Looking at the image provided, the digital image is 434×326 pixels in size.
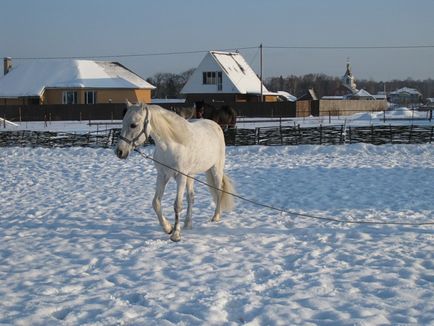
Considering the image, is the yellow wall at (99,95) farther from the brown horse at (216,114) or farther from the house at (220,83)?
the brown horse at (216,114)

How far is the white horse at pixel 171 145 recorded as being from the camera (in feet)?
23.0

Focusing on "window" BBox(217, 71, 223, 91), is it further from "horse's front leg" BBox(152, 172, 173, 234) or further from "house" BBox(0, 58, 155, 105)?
Answer: "horse's front leg" BBox(152, 172, 173, 234)

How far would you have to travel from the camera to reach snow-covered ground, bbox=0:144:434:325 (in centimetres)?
469

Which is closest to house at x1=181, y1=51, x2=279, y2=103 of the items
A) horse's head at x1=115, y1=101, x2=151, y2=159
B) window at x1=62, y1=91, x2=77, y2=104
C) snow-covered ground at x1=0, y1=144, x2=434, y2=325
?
window at x1=62, y1=91, x2=77, y2=104

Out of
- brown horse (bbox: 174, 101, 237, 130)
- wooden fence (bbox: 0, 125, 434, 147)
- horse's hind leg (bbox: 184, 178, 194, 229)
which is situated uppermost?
brown horse (bbox: 174, 101, 237, 130)

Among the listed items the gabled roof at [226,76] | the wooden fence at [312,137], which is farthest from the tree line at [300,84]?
the wooden fence at [312,137]

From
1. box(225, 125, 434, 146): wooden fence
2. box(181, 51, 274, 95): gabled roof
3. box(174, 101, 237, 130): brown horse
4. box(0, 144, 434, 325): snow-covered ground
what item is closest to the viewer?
box(0, 144, 434, 325): snow-covered ground

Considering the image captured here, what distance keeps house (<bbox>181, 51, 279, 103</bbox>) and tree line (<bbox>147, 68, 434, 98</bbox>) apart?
6784 mm

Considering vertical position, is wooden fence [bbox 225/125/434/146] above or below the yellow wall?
below

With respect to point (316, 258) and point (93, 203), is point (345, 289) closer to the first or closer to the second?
point (316, 258)

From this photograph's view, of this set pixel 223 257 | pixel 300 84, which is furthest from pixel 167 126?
pixel 300 84

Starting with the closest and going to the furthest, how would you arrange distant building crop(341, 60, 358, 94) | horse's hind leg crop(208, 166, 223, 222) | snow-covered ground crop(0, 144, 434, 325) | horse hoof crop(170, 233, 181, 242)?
snow-covered ground crop(0, 144, 434, 325)
horse hoof crop(170, 233, 181, 242)
horse's hind leg crop(208, 166, 223, 222)
distant building crop(341, 60, 358, 94)

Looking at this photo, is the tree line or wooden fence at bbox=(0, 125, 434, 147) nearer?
wooden fence at bbox=(0, 125, 434, 147)

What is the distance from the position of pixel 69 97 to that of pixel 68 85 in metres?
1.41
